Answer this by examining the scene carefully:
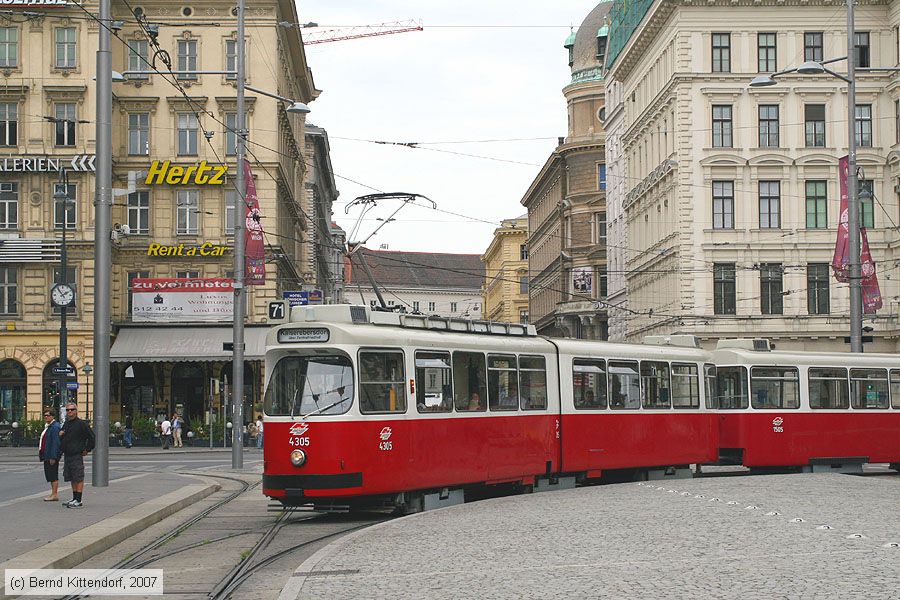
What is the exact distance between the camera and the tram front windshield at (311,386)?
760 inches

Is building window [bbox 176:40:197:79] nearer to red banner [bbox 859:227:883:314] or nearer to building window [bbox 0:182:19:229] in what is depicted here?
building window [bbox 0:182:19:229]

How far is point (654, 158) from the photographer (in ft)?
222

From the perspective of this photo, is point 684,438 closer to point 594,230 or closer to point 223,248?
point 223,248

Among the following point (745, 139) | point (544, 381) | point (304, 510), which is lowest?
point (304, 510)

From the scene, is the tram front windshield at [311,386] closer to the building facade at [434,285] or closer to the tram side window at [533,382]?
the tram side window at [533,382]

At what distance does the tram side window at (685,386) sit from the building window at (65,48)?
35386 mm

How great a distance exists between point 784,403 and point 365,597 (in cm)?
1987

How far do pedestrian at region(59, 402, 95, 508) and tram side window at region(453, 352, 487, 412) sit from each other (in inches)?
215

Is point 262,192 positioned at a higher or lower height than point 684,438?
higher

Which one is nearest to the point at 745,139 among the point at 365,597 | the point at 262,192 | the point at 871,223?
the point at 871,223

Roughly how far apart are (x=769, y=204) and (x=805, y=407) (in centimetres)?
3158

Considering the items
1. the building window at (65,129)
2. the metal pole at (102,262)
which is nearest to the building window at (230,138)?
the building window at (65,129)

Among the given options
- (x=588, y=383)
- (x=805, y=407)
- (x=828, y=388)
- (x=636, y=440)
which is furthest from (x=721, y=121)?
(x=588, y=383)

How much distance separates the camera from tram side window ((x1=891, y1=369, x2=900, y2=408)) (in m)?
31.1
